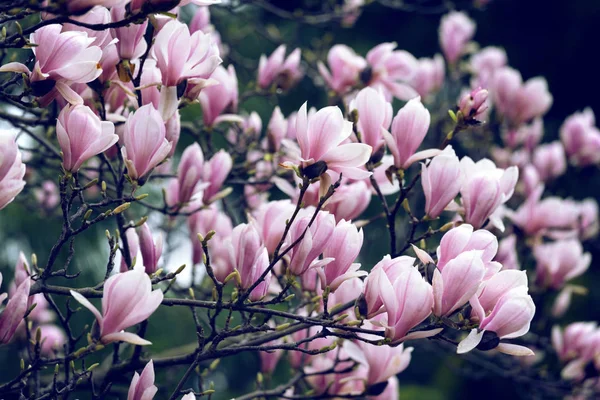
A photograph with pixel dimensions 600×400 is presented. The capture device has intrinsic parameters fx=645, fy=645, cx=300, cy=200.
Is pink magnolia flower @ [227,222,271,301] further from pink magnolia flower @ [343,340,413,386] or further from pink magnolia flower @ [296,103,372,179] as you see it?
pink magnolia flower @ [343,340,413,386]

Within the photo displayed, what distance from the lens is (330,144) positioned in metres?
1.17

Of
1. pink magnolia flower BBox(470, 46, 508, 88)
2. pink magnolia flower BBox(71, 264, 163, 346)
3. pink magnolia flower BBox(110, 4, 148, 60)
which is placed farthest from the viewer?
pink magnolia flower BBox(470, 46, 508, 88)

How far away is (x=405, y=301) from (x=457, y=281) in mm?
95

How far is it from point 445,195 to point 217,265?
1.85 feet

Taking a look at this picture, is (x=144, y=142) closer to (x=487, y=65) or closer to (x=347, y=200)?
(x=347, y=200)

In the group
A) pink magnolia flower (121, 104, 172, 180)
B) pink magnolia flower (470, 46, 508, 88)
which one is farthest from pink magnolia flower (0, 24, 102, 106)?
pink magnolia flower (470, 46, 508, 88)

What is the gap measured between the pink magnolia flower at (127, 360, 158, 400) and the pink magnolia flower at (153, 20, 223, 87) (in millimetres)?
548

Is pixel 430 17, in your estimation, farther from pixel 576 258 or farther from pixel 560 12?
pixel 576 258

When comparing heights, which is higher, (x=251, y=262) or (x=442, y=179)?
(x=442, y=179)

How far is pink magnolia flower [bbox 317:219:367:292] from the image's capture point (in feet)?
4.02

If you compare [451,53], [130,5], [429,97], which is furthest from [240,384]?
[130,5]

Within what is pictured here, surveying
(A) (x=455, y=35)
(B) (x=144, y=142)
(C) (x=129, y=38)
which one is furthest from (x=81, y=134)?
(A) (x=455, y=35)

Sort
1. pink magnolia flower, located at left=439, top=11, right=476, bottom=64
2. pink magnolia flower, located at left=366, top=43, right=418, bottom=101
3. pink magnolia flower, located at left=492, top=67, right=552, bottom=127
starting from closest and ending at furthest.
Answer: pink magnolia flower, located at left=366, top=43, right=418, bottom=101 < pink magnolia flower, located at left=492, top=67, right=552, bottom=127 < pink magnolia flower, located at left=439, top=11, right=476, bottom=64

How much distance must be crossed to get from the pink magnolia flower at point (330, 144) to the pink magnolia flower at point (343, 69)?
898mm
